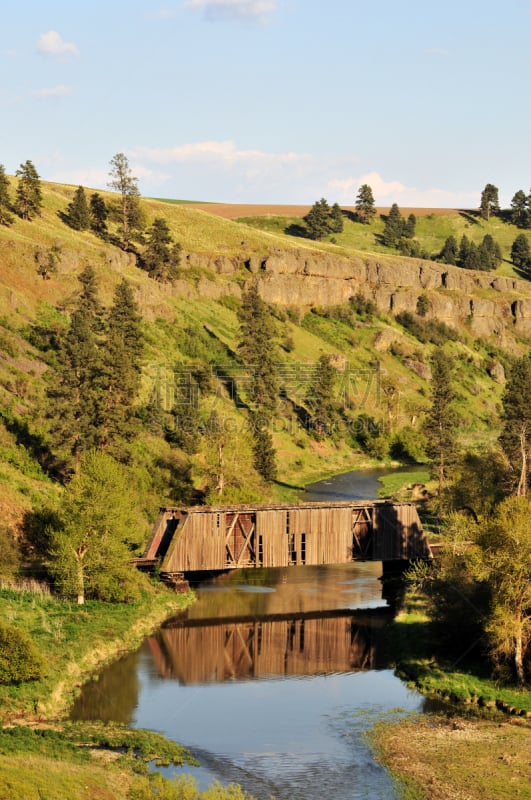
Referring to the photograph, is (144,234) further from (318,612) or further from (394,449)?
(318,612)

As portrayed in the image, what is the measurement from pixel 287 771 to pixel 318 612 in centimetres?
2612

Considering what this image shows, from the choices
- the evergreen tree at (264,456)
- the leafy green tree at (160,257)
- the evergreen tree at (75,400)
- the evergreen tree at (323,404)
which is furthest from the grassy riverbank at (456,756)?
Answer: the leafy green tree at (160,257)

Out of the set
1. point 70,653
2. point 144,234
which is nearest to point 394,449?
point 144,234

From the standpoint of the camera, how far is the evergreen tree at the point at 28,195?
467 ft

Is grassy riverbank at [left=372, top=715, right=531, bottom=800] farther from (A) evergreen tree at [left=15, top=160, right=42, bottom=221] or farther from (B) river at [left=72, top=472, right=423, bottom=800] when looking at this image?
(A) evergreen tree at [left=15, top=160, right=42, bottom=221]

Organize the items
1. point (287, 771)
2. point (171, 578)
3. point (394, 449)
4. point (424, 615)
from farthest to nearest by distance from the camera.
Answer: point (394, 449) → point (171, 578) → point (424, 615) → point (287, 771)

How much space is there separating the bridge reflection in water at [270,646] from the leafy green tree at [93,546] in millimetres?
4570

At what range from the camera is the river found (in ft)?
133

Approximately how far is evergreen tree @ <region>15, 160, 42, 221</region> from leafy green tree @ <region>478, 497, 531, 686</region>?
107 metres

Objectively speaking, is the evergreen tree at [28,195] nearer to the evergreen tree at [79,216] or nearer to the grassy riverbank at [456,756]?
the evergreen tree at [79,216]

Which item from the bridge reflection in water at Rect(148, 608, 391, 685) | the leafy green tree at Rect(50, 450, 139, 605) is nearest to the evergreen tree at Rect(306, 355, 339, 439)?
the bridge reflection in water at Rect(148, 608, 391, 685)

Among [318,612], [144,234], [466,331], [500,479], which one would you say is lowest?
[318,612]

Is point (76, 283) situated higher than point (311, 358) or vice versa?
point (76, 283)

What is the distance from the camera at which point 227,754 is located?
4197cm
